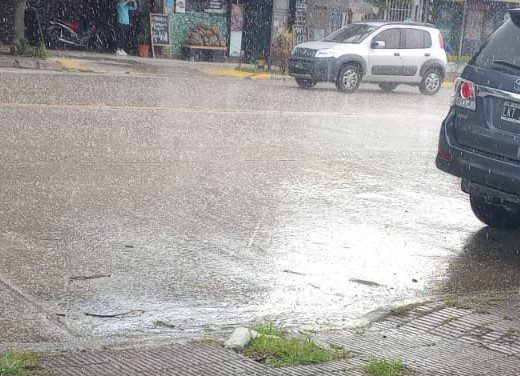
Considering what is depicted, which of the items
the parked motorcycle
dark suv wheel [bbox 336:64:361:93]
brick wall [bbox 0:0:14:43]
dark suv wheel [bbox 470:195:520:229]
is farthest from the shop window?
dark suv wheel [bbox 470:195:520:229]

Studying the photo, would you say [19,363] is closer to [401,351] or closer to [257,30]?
[401,351]

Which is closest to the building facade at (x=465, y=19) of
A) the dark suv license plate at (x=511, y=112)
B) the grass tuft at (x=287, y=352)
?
the dark suv license plate at (x=511, y=112)

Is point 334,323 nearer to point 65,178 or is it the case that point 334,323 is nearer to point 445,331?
point 445,331

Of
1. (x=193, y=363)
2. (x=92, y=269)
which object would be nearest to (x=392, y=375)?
(x=193, y=363)

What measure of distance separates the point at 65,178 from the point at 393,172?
3859 millimetres

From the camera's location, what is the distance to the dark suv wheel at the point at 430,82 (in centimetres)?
2617

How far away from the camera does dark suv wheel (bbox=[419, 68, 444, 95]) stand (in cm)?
2617

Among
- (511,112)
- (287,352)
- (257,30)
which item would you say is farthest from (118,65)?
(287,352)

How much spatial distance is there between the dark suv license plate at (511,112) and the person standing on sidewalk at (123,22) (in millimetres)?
23857

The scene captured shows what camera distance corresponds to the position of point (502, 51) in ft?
26.1

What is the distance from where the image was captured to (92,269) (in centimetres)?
664

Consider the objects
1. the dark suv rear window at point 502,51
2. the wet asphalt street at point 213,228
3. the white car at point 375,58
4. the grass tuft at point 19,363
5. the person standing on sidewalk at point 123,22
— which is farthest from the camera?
the person standing on sidewalk at point 123,22

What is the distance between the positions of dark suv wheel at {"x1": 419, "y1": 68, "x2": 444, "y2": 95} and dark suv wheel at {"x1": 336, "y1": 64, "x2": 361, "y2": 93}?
229 cm

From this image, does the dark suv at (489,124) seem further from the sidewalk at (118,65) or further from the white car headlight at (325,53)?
the sidewalk at (118,65)
